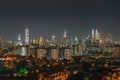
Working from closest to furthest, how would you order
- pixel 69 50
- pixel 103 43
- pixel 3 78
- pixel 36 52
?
pixel 3 78 → pixel 36 52 → pixel 69 50 → pixel 103 43

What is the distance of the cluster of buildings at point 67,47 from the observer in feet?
97.3

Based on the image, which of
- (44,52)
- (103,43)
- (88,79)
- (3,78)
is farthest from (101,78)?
(103,43)

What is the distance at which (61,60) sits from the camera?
84.1ft

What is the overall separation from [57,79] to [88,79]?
1.28 meters

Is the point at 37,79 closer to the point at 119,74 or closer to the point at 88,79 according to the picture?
the point at 88,79

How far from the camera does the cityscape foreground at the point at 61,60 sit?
14465 mm

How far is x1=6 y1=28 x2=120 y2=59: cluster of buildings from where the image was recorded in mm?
29663

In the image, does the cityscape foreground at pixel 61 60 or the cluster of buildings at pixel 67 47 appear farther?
the cluster of buildings at pixel 67 47

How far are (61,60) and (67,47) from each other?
908cm

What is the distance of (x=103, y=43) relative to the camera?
4059cm

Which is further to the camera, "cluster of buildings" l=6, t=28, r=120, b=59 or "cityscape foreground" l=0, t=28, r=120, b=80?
"cluster of buildings" l=6, t=28, r=120, b=59

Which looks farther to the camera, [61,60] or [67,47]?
[67,47]

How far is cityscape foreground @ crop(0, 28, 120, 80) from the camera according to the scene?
14465 millimetres

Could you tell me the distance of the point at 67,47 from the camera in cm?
3466
